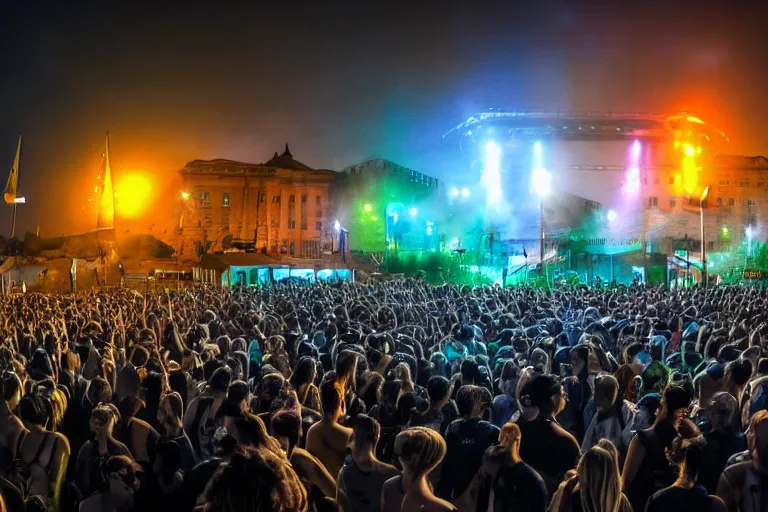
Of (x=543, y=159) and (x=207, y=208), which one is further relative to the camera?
(x=543, y=159)

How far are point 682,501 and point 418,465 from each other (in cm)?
133

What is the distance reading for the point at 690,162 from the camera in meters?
80.7

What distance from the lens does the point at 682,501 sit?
321 centimetres

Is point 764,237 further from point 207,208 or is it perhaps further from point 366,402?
point 366,402

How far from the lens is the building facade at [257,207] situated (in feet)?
236

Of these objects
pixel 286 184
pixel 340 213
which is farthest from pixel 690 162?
pixel 286 184

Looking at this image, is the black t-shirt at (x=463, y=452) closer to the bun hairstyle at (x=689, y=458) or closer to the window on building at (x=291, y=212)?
the bun hairstyle at (x=689, y=458)

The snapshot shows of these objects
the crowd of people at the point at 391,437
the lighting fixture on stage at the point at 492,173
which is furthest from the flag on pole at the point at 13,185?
the lighting fixture on stage at the point at 492,173

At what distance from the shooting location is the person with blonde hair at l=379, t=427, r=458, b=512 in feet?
10.3

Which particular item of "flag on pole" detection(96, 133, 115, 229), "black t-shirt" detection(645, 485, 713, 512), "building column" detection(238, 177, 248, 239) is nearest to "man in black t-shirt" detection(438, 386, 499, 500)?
"black t-shirt" detection(645, 485, 713, 512)

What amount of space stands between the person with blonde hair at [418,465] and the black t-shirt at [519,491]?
1.43 feet

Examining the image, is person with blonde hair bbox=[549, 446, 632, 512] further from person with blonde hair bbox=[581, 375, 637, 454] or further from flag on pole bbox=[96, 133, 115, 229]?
flag on pole bbox=[96, 133, 115, 229]

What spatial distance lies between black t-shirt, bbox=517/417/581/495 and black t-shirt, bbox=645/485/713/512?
34.1 inches

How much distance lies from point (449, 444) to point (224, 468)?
1.76 metres
